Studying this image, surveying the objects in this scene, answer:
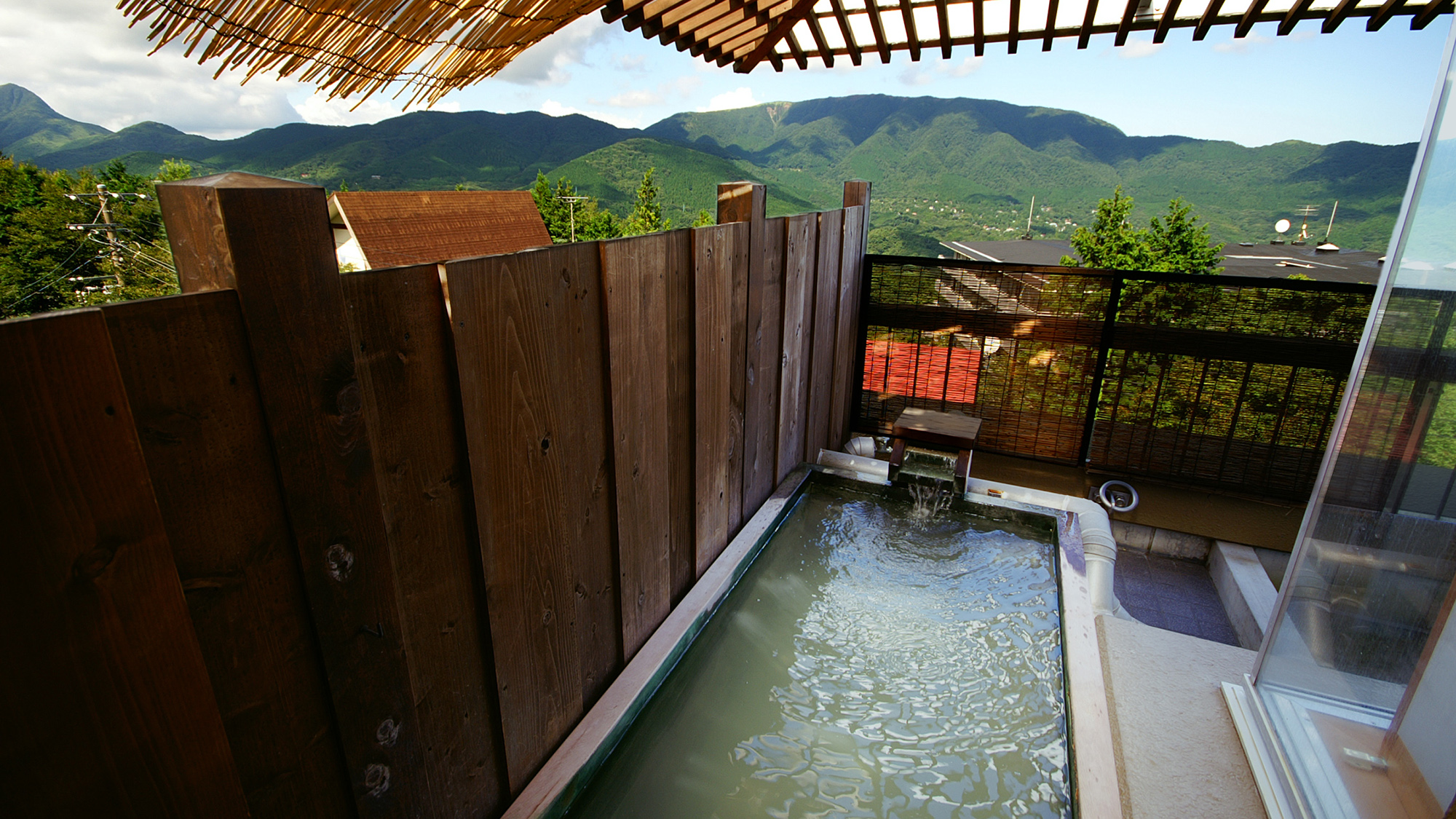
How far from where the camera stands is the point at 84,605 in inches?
28.9

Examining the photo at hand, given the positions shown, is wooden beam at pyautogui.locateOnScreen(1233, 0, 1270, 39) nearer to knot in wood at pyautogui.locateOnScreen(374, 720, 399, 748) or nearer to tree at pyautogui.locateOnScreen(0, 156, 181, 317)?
knot in wood at pyautogui.locateOnScreen(374, 720, 399, 748)

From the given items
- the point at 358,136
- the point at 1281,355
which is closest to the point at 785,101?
the point at 358,136

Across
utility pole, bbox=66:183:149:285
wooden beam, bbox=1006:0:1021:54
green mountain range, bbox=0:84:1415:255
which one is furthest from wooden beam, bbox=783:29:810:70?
utility pole, bbox=66:183:149:285

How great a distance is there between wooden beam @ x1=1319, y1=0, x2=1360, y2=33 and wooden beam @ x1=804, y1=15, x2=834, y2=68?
239cm

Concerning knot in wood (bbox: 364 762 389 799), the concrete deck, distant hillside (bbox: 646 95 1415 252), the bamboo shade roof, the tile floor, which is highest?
distant hillside (bbox: 646 95 1415 252)

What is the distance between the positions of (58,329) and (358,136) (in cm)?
10581

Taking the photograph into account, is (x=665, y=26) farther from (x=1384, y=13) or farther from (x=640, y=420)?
(x=1384, y=13)

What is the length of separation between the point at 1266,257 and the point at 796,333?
59.6m

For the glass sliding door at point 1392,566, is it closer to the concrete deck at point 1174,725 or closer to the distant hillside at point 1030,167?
the concrete deck at point 1174,725

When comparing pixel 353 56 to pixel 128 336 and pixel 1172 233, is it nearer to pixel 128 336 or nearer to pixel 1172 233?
pixel 128 336

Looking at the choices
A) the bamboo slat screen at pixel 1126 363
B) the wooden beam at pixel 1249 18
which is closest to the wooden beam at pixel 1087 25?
the wooden beam at pixel 1249 18

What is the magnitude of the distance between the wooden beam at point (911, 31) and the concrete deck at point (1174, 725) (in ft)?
10.2

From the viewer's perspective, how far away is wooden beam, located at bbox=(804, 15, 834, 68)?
3.59 meters

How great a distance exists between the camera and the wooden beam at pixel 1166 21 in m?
3.01
